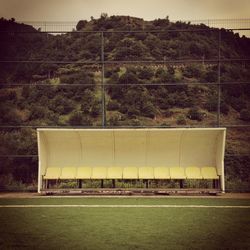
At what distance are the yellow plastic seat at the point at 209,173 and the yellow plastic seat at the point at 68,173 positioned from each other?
410 centimetres

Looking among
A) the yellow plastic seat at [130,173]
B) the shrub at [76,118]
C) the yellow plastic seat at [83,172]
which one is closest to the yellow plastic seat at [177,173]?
the yellow plastic seat at [130,173]

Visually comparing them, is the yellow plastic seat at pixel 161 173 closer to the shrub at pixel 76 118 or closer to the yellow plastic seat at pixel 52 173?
the yellow plastic seat at pixel 52 173

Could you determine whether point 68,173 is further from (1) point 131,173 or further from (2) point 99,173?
(1) point 131,173

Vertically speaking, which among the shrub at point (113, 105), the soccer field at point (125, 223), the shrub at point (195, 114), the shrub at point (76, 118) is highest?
the shrub at point (113, 105)

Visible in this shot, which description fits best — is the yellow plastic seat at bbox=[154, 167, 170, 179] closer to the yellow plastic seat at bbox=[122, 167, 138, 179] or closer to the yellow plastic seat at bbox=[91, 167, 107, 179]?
the yellow plastic seat at bbox=[122, 167, 138, 179]

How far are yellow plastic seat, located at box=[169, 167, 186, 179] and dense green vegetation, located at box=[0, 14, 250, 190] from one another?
14.5 meters

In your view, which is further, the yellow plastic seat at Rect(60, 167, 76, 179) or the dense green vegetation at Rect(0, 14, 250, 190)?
the dense green vegetation at Rect(0, 14, 250, 190)

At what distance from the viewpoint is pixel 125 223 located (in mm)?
9797

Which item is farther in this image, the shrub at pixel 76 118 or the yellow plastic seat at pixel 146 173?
the shrub at pixel 76 118

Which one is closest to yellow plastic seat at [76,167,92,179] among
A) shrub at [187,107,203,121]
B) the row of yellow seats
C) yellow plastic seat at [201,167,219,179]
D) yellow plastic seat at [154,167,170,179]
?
the row of yellow seats

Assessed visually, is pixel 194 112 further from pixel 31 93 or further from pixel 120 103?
pixel 31 93

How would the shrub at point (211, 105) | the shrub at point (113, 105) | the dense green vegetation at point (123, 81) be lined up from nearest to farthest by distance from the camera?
the dense green vegetation at point (123, 81) < the shrub at point (113, 105) < the shrub at point (211, 105)

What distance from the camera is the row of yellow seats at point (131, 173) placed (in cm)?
1552

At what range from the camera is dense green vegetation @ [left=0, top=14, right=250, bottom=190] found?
3184 cm
